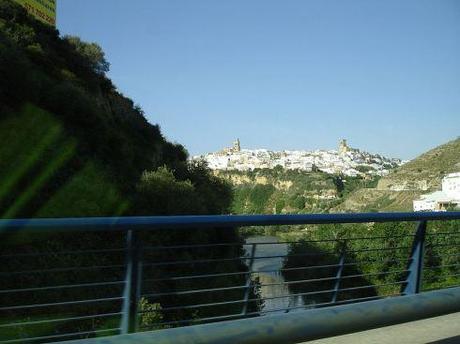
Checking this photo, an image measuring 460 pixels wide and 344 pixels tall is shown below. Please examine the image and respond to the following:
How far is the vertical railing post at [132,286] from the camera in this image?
3822mm

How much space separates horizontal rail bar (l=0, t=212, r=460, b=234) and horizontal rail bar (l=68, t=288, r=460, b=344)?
1.41 m

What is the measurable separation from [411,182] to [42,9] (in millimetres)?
66282

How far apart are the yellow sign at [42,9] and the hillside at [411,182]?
178 ft

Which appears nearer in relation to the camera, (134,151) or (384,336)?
(384,336)

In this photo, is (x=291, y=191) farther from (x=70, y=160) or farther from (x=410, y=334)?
(x=410, y=334)

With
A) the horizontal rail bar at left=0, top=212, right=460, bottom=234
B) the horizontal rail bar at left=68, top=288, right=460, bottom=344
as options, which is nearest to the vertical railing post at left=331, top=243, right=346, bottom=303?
the horizontal rail bar at left=0, top=212, right=460, bottom=234

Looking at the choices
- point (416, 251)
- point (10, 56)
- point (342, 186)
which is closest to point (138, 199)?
point (10, 56)

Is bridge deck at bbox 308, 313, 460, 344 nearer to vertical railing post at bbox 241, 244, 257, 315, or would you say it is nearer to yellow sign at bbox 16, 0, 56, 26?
vertical railing post at bbox 241, 244, 257, 315

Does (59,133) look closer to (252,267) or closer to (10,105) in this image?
(10,105)

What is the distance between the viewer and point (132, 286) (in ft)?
12.6

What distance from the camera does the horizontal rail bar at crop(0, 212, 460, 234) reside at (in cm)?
321

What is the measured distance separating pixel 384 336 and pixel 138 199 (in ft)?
86.6

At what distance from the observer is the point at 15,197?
22609 mm

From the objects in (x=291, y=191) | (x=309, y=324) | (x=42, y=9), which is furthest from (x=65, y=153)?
(x=291, y=191)
